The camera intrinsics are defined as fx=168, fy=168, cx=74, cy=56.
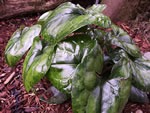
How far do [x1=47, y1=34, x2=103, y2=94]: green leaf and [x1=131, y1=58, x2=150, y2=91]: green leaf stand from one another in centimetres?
30

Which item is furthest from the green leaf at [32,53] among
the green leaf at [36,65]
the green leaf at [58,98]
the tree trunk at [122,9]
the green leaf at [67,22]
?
the tree trunk at [122,9]

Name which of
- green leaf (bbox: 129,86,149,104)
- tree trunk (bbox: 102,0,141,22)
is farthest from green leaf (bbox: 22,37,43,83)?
tree trunk (bbox: 102,0,141,22)

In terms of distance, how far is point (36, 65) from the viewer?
111cm

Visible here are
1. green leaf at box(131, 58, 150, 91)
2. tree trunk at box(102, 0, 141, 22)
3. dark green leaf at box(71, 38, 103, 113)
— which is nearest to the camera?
dark green leaf at box(71, 38, 103, 113)

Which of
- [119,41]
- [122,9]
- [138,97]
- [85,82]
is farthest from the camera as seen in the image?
[122,9]

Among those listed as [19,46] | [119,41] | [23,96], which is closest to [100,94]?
[119,41]

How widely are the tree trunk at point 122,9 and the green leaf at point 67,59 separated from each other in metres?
1.35

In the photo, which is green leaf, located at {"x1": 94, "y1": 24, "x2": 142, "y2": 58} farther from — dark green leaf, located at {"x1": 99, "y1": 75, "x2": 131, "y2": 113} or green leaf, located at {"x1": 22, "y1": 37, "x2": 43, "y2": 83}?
green leaf, located at {"x1": 22, "y1": 37, "x2": 43, "y2": 83}

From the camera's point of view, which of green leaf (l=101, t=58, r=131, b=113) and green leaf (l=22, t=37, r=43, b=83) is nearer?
green leaf (l=101, t=58, r=131, b=113)

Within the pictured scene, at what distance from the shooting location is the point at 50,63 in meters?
1.08

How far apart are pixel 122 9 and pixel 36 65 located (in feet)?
5.49

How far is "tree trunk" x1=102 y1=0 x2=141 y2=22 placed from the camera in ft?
7.52

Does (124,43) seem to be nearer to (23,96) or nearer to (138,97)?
(138,97)

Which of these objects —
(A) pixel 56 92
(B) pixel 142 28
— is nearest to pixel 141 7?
(B) pixel 142 28
